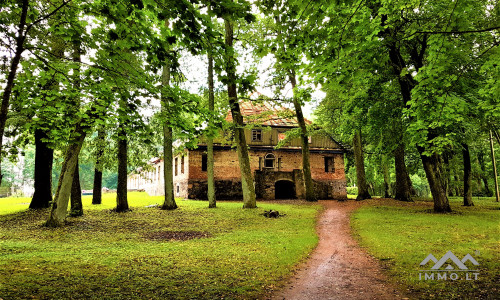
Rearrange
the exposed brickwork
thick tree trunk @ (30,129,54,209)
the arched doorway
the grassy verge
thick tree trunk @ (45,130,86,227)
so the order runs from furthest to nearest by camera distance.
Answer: the arched doorway
the exposed brickwork
thick tree trunk @ (30,129,54,209)
thick tree trunk @ (45,130,86,227)
the grassy verge

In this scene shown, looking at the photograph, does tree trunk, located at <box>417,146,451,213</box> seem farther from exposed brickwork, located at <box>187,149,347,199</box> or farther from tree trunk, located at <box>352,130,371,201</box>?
exposed brickwork, located at <box>187,149,347,199</box>

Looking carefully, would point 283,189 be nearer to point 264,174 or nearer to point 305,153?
point 264,174

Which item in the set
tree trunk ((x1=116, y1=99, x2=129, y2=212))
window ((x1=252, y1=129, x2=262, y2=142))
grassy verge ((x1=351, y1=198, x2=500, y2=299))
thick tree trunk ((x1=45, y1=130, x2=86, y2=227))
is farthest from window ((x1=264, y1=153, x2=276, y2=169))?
thick tree trunk ((x1=45, y1=130, x2=86, y2=227))

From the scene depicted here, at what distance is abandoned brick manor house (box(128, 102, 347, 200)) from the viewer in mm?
27000

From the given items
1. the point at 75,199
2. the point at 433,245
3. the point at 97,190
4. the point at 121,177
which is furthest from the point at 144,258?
the point at 97,190

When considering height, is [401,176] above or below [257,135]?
below

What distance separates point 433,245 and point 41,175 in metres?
18.5

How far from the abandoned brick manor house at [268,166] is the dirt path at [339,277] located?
717 inches

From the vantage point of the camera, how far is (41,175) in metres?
15.2

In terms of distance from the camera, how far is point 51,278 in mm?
4875

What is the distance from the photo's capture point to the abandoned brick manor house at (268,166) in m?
27.0

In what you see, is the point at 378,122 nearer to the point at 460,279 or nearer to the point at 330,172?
the point at 460,279

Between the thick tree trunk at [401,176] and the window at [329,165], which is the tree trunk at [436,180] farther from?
the window at [329,165]

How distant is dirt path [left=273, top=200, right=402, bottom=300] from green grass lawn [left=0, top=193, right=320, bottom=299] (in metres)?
0.38
